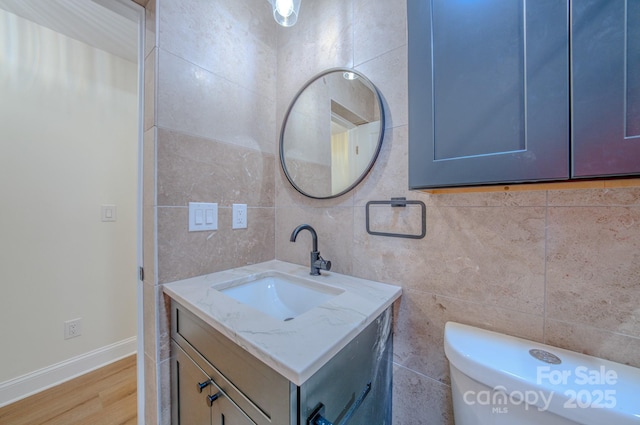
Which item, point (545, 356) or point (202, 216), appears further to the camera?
point (202, 216)

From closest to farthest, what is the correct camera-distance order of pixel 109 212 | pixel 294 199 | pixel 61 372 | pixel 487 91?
pixel 487 91 < pixel 294 199 < pixel 61 372 < pixel 109 212

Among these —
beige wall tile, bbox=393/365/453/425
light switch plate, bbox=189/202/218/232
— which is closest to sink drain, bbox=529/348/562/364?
beige wall tile, bbox=393/365/453/425

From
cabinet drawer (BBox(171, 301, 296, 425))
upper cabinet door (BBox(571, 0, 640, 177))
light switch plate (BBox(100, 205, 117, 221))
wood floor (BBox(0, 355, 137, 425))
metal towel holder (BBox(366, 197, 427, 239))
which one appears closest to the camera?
upper cabinet door (BBox(571, 0, 640, 177))

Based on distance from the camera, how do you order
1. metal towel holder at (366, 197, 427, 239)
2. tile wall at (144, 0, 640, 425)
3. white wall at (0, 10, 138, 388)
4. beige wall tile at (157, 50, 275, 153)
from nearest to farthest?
tile wall at (144, 0, 640, 425) < metal towel holder at (366, 197, 427, 239) < beige wall tile at (157, 50, 275, 153) < white wall at (0, 10, 138, 388)

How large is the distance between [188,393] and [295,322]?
600 mm

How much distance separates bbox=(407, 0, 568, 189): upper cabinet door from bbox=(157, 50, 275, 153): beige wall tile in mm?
856

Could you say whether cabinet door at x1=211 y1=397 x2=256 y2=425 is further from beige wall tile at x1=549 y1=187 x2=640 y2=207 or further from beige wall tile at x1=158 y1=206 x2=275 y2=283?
beige wall tile at x1=549 y1=187 x2=640 y2=207

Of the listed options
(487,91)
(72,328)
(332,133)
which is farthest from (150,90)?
(72,328)

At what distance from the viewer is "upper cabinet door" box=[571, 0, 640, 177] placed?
Answer: 1.22ft

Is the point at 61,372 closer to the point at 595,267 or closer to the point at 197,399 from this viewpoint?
the point at 197,399

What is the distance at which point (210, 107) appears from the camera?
1.03 m

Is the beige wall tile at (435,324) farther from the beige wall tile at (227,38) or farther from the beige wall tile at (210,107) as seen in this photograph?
the beige wall tile at (227,38)

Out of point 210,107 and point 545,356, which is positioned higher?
point 210,107

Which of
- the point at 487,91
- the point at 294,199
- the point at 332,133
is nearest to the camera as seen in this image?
the point at 487,91
